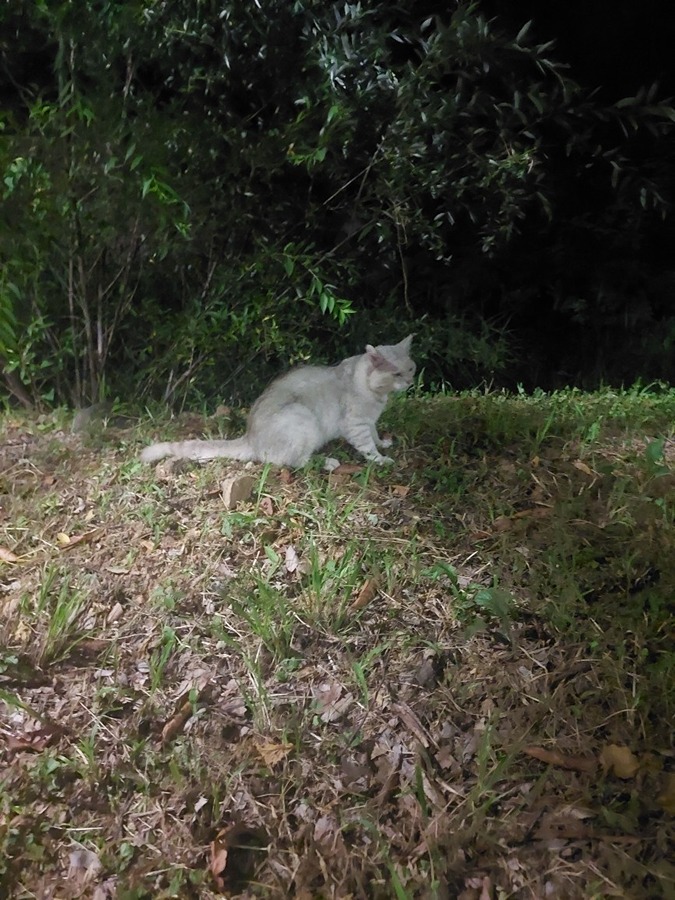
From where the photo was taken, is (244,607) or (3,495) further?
(3,495)

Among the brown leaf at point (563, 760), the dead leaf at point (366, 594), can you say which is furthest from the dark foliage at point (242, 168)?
the brown leaf at point (563, 760)

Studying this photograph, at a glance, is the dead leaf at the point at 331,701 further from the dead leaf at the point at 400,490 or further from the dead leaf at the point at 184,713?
the dead leaf at the point at 400,490

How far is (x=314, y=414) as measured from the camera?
11.4ft

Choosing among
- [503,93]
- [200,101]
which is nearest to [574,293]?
[503,93]

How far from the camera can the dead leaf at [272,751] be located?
2000 mm

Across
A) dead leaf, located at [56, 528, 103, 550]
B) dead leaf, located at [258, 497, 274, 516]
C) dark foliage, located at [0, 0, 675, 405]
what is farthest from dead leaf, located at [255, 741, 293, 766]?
dark foliage, located at [0, 0, 675, 405]

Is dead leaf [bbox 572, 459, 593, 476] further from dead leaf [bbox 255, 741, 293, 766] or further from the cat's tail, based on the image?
dead leaf [bbox 255, 741, 293, 766]

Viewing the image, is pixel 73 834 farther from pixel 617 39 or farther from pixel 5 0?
pixel 617 39

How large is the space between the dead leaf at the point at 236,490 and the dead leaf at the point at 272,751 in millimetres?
1218

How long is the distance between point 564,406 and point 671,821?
2.94 m

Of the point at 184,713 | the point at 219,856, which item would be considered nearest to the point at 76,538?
the point at 184,713

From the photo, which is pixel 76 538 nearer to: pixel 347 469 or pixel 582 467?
pixel 347 469

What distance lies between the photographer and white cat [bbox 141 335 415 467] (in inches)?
132

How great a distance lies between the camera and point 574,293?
6.36 m
